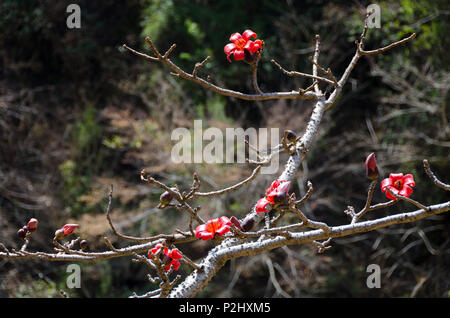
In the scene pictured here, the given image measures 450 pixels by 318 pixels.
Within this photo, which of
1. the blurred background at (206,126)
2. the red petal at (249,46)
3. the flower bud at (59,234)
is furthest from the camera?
the blurred background at (206,126)

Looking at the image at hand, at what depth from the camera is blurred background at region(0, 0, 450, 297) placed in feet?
16.5

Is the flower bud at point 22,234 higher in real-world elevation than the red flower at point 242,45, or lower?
lower

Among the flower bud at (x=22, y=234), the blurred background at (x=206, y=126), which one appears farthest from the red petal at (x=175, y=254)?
the blurred background at (x=206, y=126)

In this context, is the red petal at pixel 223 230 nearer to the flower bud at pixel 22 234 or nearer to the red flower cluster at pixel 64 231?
the red flower cluster at pixel 64 231

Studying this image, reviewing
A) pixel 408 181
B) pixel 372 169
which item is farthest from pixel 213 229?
pixel 408 181

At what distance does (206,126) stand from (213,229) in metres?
4.47

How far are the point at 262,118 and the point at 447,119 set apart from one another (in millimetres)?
1945

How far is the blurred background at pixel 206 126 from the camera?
16.5 ft

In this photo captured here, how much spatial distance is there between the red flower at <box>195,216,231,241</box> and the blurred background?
377cm

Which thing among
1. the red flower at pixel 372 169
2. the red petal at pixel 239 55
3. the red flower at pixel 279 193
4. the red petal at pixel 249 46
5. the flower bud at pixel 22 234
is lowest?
the flower bud at pixel 22 234

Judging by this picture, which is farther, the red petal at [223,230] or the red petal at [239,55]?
the red petal at [239,55]

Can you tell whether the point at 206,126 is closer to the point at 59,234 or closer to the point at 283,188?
the point at 59,234

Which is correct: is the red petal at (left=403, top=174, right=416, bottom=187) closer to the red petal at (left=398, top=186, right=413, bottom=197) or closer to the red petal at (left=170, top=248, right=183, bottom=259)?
the red petal at (left=398, top=186, right=413, bottom=197)

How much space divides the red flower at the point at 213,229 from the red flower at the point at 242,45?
0.48 metres
